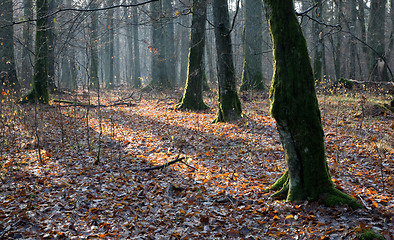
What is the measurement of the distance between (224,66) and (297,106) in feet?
19.4

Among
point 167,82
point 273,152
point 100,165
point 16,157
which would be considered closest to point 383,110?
point 273,152

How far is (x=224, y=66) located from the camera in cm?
985

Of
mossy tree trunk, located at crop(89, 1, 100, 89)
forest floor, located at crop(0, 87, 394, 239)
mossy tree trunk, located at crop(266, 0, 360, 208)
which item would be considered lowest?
forest floor, located at crop(0, 87, 394, 239)

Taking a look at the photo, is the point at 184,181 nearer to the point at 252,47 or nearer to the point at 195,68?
the point at 195,68

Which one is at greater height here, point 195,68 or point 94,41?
point 94,41

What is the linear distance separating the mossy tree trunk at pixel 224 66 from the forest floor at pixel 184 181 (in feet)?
1.62

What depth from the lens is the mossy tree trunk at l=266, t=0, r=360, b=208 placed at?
4133mm

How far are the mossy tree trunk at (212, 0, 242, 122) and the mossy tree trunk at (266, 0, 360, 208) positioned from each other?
559cm

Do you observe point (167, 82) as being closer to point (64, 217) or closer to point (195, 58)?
point (195, 58)

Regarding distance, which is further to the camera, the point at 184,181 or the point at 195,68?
the point at 195,68

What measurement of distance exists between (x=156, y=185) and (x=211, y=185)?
106cm

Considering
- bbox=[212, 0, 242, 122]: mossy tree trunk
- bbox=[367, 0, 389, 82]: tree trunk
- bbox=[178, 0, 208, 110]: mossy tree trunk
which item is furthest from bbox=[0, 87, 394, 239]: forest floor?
bbox=[367, 0, 389, 82]: tree trunk

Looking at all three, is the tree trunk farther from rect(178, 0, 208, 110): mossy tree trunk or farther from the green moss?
the green moss

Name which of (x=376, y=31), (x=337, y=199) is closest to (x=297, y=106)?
(x=337, y=199)
